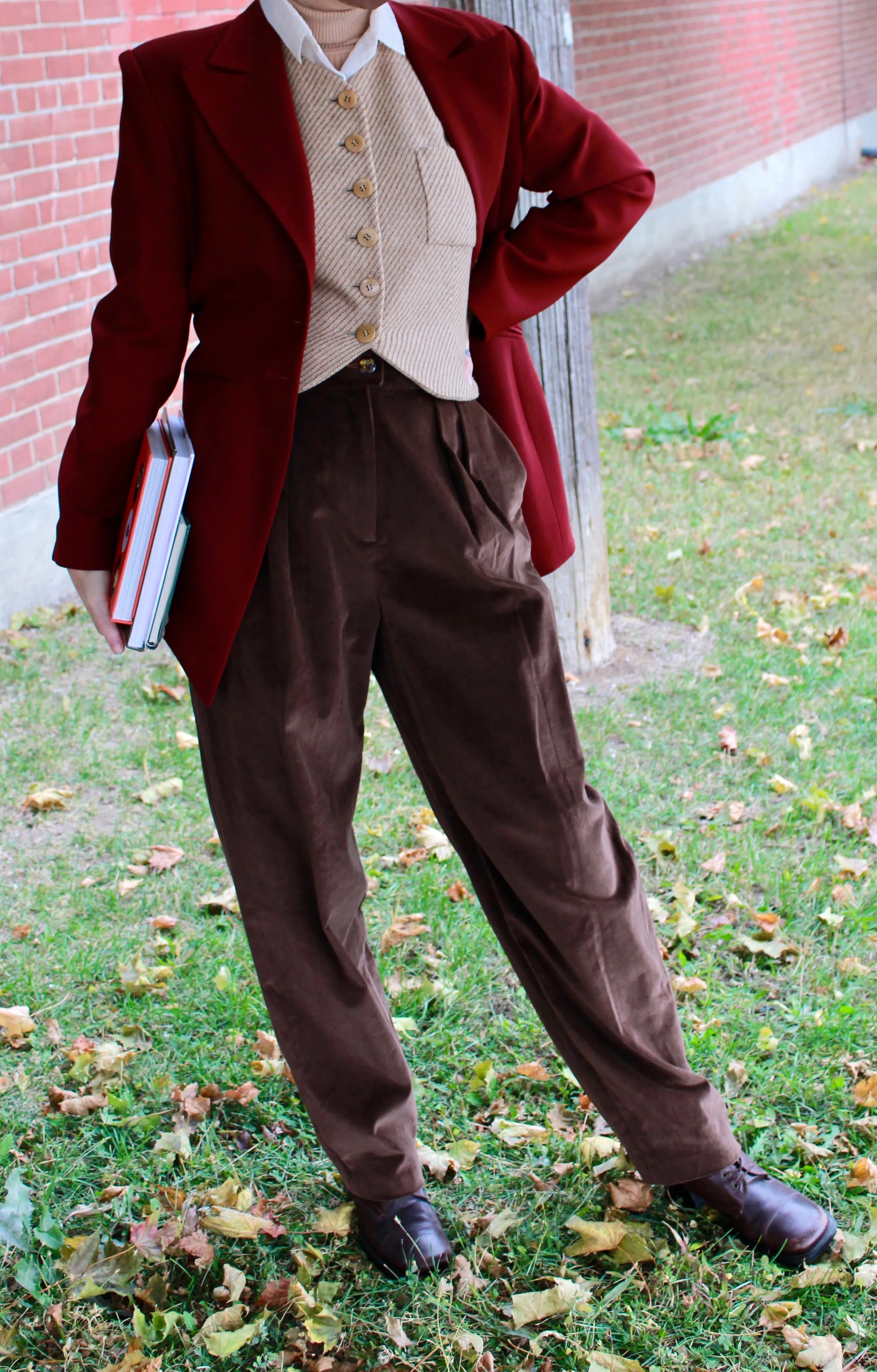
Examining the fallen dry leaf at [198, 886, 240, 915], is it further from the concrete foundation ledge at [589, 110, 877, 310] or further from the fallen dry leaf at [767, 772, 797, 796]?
the concrete foundation ledge at [589, 110, 877, 310]

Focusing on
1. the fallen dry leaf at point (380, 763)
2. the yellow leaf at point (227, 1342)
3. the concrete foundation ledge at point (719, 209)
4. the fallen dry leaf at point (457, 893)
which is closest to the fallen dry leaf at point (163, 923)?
the fallen dry leaf at point (457, 893)

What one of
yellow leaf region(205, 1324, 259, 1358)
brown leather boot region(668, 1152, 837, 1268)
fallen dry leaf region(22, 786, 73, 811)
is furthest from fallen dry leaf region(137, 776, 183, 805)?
brown leather boot region(668, 1152, 837, 1268)

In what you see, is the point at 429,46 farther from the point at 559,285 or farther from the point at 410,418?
the point at 410,418

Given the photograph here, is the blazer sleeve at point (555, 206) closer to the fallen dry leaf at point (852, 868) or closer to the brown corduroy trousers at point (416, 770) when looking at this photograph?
the brown corduroy trousers at point (416, 770)

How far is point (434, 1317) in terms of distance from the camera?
2018 mm

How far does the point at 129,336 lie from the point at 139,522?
0.82ft

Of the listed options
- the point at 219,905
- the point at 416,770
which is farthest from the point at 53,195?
the point at 416,770

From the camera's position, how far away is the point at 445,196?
170 centimetres

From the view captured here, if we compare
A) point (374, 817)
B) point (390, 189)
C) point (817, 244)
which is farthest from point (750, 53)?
point (390, 189)

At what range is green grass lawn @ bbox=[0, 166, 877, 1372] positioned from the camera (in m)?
2.02

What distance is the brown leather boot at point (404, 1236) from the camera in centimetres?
210

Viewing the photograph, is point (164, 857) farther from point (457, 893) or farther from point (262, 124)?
point (262, 124)

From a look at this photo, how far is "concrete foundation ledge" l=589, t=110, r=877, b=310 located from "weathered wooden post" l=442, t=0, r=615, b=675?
16.3 ft

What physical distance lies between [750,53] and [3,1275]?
14.1 metres
